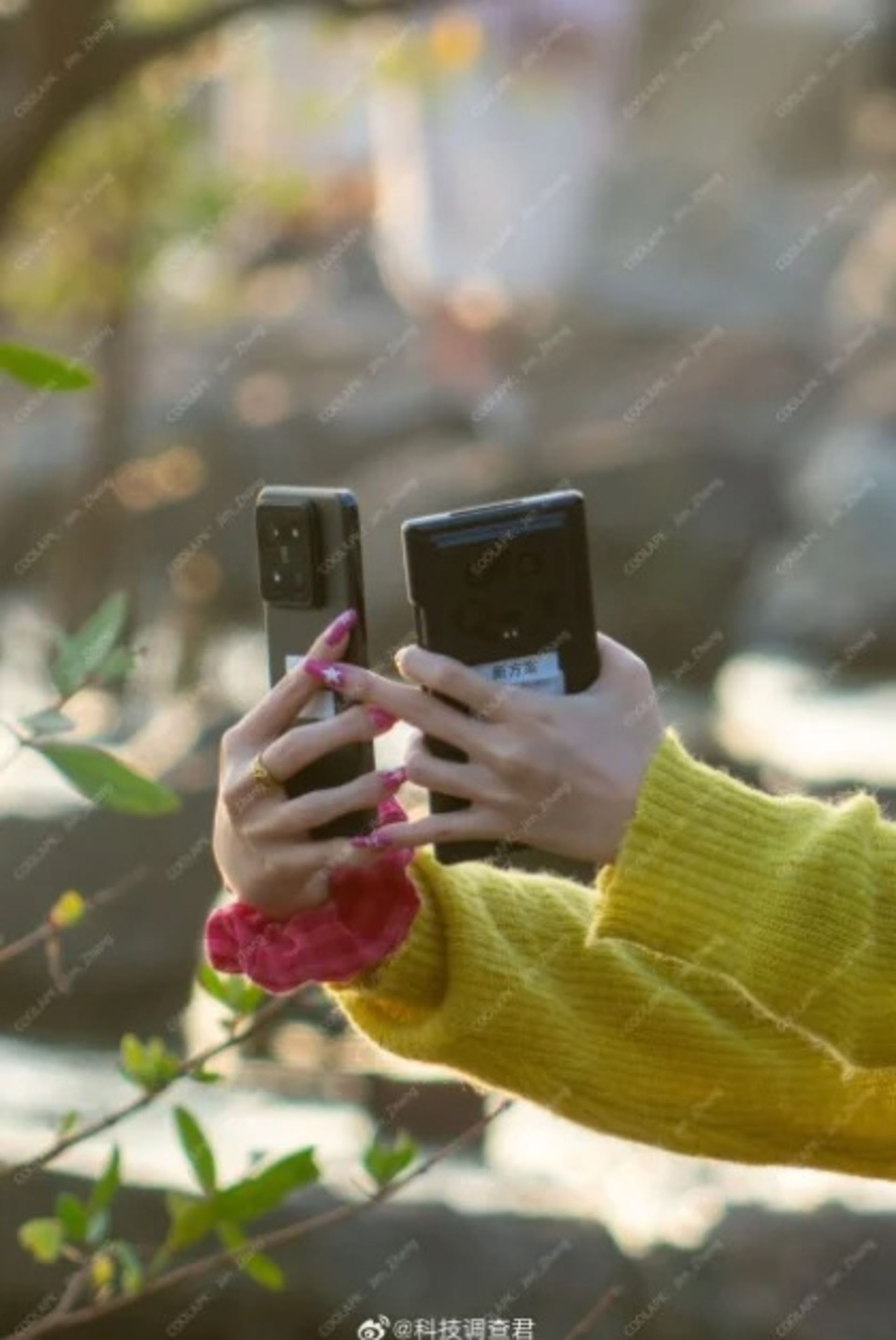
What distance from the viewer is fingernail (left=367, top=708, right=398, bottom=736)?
5.14ft

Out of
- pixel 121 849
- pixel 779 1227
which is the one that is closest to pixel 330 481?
pixel 121 849

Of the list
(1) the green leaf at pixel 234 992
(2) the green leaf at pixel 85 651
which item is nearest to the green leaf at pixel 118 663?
(2) the green leaf at pixel 85 651

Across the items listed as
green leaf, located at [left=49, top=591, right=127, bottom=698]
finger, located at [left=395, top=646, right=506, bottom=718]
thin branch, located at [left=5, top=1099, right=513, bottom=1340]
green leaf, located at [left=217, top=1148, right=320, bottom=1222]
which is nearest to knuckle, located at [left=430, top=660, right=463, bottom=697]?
finger, located at [left=395, top=646, right=506, bottom=718]

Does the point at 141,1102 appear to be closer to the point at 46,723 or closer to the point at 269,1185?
the point at 269,1185

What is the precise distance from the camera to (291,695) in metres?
1.58

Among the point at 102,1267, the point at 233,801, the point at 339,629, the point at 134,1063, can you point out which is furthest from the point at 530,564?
the point at 102,1267

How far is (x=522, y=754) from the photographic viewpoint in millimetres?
1532

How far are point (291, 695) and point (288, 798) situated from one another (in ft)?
0.24

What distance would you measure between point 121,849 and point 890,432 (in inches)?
314

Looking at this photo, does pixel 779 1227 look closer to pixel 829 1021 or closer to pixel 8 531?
pixel 829 1021

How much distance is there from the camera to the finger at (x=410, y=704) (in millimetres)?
1540

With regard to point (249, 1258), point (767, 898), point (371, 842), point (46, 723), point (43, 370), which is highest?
point (43, 370)

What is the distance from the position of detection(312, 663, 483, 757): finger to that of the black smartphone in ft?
0.09

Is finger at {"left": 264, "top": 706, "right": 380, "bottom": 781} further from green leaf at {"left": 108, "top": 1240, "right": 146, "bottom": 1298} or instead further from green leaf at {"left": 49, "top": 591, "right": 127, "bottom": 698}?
green leaf at {"left": 108, "top": 1240, "right": 146, "bottom": 1298}
